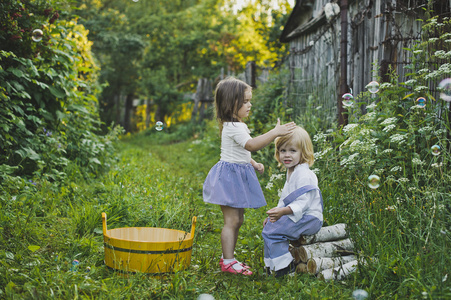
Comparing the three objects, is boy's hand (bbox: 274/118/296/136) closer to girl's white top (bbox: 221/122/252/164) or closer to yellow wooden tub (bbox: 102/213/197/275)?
girl's white top (bbox: 221/122/252/164)

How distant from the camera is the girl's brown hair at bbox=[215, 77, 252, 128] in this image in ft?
9.62

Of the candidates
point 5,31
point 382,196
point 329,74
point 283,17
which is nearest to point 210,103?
point 283,17

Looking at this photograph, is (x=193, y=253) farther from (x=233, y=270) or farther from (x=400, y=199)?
(x=400, y=199)

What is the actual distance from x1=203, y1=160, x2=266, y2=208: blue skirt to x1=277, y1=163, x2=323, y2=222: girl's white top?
0.79 feet

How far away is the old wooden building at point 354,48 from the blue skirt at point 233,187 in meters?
1.55

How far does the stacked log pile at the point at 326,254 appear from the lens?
253 cm

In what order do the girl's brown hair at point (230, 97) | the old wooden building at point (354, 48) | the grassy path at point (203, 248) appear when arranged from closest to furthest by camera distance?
the grassy path at point (203, 248)
the girl's brown hair at point (230, 97)
the old wooden building at point (354, 48)

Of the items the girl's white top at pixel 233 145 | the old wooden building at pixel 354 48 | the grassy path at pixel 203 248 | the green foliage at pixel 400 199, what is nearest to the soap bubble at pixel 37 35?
the grassy path at pixel 203 248

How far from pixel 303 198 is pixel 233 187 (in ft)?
1.70

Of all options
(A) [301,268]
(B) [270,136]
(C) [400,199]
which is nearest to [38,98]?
(B) [270,136]

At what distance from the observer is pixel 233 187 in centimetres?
285

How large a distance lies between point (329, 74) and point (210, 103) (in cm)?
903

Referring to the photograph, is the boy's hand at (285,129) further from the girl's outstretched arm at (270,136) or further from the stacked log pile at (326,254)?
the stacked log pile at (326,254)

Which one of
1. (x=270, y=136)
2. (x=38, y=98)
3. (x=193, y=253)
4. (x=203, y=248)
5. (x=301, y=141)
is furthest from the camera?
(x=38, y=98)
